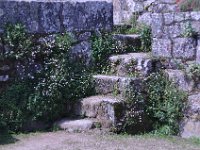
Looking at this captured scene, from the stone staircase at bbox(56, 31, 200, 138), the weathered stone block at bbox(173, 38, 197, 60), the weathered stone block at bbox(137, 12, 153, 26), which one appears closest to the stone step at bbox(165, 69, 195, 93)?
the stone staircase at bbox(56, 31, 200, 138)

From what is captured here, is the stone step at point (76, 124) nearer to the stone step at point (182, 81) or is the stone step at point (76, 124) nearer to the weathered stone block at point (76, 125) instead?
the weathered stone block at point (76, 125)

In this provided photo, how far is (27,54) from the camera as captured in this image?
22.7 feet

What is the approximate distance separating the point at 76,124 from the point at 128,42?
1.68 meters

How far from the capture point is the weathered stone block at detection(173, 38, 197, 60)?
707 cm

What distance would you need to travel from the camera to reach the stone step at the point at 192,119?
6.70 m

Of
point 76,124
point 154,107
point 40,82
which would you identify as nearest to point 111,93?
point 154,107

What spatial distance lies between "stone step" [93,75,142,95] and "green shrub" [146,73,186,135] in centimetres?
24

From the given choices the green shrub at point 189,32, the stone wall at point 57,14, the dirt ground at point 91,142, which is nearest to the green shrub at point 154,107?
the dirt ground at point 91,142

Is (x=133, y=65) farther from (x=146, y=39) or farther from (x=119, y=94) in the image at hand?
(x=146, y=39)

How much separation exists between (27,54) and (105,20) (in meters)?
1.25

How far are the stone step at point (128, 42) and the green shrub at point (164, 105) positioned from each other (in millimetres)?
812

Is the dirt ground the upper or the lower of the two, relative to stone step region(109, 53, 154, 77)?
lower

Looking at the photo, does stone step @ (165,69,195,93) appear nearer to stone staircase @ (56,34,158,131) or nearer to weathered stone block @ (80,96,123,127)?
stone staircase @ (56,34,158,131)

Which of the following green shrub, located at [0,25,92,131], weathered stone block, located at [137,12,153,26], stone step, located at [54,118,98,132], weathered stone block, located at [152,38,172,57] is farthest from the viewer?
weathered stone block, located at [137,12,153,26]
